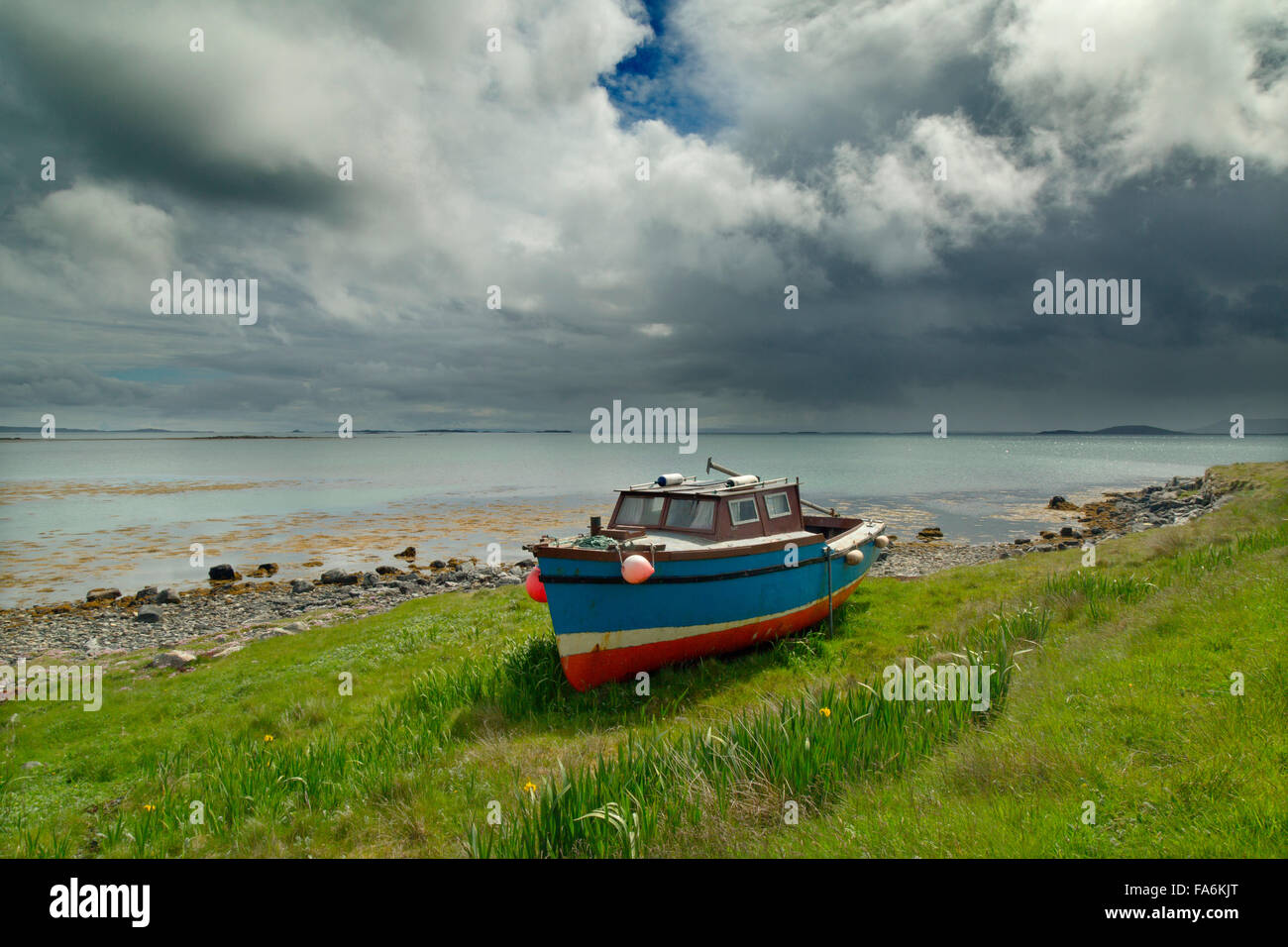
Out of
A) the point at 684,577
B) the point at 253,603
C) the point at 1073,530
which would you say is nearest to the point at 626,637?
the point at 684,577

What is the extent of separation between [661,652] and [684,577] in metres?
1.49

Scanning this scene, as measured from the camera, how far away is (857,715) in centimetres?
703

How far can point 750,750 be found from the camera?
252 inches

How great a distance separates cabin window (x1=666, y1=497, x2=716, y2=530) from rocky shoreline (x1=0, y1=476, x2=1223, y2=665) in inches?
538

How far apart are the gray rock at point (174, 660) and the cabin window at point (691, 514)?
44.9ft

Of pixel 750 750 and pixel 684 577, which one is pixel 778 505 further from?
pixel 750 750

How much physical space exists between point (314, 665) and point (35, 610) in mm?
19331

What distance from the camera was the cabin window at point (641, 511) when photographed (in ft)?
43.0

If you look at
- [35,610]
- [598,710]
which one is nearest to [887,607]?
[598,710]

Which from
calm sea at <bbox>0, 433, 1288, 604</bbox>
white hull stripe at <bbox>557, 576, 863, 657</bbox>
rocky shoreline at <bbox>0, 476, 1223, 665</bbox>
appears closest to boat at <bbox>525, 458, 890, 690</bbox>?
white hull stripe at <bbox>557, 576, 863, 657</bbox>

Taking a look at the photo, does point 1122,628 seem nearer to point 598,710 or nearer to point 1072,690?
point 1072,690

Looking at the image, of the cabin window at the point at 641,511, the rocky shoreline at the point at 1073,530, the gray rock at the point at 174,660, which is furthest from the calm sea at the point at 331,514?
the cabin window at the point at 641,511

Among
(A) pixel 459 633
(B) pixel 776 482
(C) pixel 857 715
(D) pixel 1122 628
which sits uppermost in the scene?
(B) pixel 776 482

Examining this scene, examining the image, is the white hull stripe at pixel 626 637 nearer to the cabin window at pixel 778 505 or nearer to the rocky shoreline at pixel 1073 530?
the cabin window at pixel 778 505
